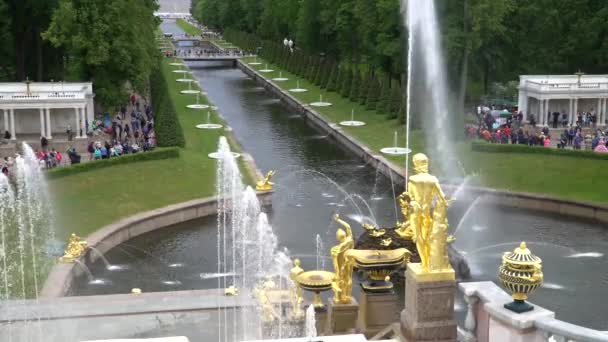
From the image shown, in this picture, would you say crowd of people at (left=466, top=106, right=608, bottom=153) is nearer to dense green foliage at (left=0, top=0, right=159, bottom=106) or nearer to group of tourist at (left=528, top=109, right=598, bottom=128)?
group of tourist at (left=528, top=109, right=598, bottom=128)

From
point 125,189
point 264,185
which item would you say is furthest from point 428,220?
point 125,189

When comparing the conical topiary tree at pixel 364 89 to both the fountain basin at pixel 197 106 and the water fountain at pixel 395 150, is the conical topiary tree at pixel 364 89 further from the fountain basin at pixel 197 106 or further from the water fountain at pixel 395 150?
the water fountain at pixel 395 150

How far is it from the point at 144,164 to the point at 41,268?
1365 cm

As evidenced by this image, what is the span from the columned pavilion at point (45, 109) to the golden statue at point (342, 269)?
100 ft

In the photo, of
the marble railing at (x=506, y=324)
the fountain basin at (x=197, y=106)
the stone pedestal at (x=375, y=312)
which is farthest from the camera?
the fountain basin at (x=197, y=106)

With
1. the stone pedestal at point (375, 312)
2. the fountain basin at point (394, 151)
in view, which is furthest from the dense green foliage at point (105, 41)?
the stone pedestal at point (375, 312)

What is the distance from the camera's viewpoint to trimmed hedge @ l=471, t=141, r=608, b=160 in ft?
128

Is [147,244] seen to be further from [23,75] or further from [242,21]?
[242,21]

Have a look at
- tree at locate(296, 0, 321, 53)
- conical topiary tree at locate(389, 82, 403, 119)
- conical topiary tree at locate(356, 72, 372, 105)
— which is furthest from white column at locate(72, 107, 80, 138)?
tree at locate(296, 0, 321, 53)

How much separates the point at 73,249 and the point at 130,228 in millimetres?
4224

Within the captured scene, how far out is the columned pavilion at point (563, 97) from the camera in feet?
158

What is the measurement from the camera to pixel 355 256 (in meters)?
16.4

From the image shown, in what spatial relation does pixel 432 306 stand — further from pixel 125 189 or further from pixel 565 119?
pixel 565 119

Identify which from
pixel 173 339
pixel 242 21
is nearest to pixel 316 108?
pixel 173 339
